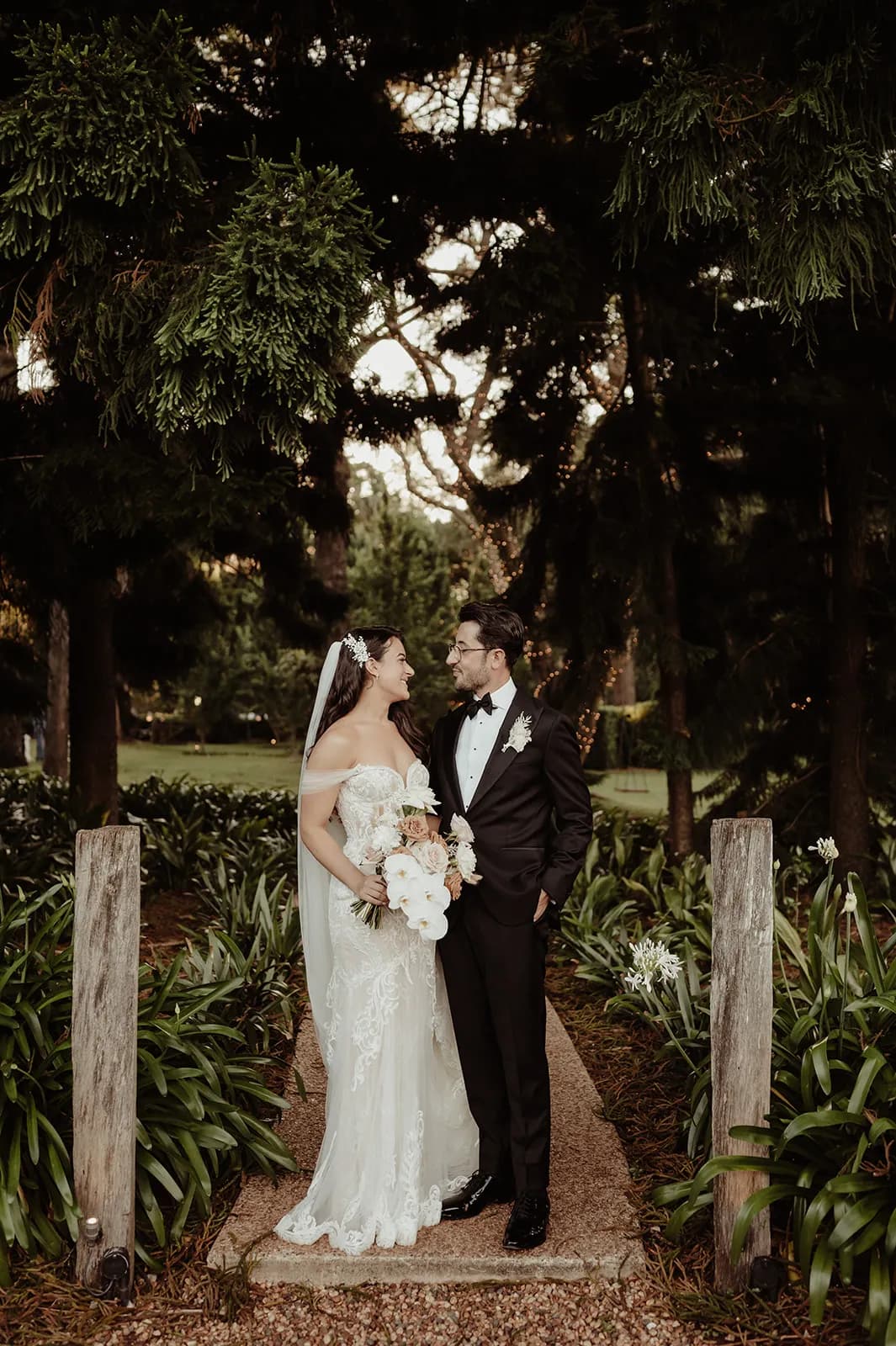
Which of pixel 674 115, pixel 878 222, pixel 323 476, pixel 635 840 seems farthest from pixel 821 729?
pixel 674 115

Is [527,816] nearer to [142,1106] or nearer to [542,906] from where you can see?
[542,906]

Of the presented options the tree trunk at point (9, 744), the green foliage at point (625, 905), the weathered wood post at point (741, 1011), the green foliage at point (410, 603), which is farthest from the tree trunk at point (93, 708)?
the tree trunk at point (9, 744)

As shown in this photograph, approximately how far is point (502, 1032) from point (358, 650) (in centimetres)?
143

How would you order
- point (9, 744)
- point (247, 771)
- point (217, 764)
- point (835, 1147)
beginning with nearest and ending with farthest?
point (835, 1147), point (9, 744), point (247, 771), point (217, 764)

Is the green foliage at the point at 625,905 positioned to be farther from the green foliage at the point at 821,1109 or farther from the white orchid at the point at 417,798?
the white orchid at the point at 417,798

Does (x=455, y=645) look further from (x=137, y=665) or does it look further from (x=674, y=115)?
(x=137, y=665)

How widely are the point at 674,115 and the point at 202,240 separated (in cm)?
189

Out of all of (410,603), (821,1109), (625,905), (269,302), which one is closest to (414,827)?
(821,1109)

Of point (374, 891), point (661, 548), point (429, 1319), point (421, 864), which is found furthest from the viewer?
point (661, 548)

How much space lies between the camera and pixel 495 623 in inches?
149

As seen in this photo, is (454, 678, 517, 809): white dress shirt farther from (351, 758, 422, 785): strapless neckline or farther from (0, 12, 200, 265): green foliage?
(0, 12, 200, 265): green foliage

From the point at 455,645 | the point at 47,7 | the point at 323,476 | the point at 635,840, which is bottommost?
the point at 635,840

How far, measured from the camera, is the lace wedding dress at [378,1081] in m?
3.55

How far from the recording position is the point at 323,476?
7.96m
